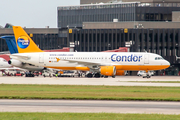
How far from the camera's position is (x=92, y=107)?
24.7 m

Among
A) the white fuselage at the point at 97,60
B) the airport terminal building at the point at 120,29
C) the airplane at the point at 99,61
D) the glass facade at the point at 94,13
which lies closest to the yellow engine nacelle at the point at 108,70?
the airplane at the point at 99,61

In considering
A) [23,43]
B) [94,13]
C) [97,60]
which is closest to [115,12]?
[94,13]

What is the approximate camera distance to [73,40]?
10788 centimetres

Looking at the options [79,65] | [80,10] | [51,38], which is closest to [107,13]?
[80,10]

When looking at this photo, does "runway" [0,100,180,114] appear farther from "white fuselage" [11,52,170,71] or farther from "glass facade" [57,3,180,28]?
"glass facade" [57,3,180,28]

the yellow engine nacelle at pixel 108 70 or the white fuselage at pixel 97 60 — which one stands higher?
the white fuselage at pixel 97 60

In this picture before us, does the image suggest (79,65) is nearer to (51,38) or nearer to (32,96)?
(32,96)

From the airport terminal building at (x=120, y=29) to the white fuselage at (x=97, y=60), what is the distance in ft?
108

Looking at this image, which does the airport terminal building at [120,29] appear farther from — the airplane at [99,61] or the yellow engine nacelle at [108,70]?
the yellow engine nacelle at [108,70]

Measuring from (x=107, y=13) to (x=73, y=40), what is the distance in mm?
27270

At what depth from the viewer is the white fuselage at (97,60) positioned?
225 feet

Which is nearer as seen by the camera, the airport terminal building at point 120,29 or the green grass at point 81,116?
the green grass at point 81,116

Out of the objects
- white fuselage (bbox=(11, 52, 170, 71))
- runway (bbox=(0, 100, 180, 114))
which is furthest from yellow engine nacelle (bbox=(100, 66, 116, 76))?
runway (bbox=(0, 100, 180, 114))

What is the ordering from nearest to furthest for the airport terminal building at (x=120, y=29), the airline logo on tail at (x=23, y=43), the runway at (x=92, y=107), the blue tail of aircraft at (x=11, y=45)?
the runway at (x=92, y=107) < the airline logo on tail at (x=23, y=43) < the blue tail of aircraft at (x=11, y=45) < the airport terminal building at (x=120, y=29)
